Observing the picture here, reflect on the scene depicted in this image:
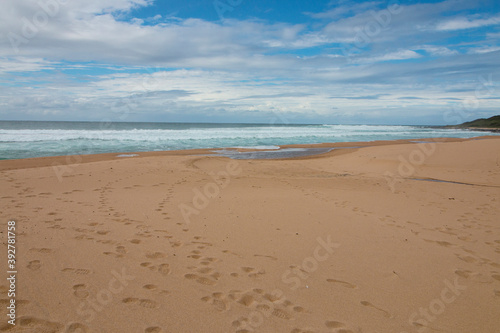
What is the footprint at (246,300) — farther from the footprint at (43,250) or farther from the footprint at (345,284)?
the footprint at (43,250)

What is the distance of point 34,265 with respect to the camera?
3723 mm

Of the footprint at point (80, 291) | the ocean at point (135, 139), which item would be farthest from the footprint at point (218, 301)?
the ocean at point (135, 139)

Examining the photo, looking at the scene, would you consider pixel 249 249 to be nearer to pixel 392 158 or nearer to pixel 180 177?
pixel 180 177

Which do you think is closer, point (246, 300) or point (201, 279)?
point (246, 300)

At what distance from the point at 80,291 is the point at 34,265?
3.18 ft

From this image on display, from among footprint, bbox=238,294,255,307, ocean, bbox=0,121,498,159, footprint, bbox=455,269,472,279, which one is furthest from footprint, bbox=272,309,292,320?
ocean, bbox=0,121,498,159

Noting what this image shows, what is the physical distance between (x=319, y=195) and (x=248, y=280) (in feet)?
17.6

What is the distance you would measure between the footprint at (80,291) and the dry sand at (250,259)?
0.07ft

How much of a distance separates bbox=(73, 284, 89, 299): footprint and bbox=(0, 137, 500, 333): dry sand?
0.8 inches

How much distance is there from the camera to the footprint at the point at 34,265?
3.66m

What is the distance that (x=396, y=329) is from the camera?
9.66 feet

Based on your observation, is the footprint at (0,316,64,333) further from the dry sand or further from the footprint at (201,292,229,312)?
the footprint at (201,292,229,312)

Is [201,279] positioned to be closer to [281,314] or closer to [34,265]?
[281,314]

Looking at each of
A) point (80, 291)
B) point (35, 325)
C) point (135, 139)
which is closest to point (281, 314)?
point (80, 291)
